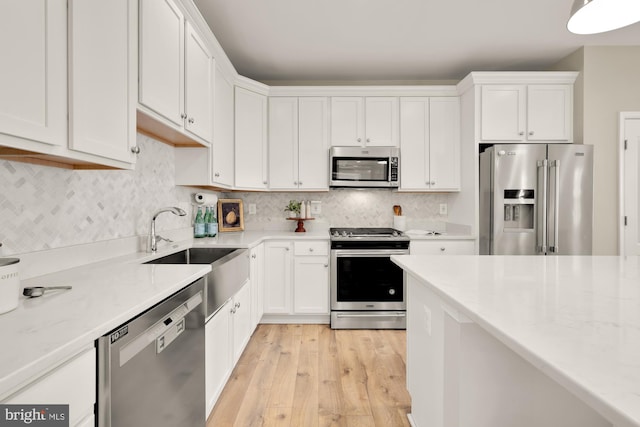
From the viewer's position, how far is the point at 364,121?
3525mm

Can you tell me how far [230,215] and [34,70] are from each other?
259 centimetres

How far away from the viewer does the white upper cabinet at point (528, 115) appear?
322 centimetres

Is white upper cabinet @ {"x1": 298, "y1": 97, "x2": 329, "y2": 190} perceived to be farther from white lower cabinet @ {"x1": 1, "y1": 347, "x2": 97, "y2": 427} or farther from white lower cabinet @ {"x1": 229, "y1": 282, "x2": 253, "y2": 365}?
white lower cabinet @ {"x1": 1, "y1": 347, "x2": 97, "y2": 427}

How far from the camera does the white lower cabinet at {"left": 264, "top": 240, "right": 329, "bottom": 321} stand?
325 centimetres

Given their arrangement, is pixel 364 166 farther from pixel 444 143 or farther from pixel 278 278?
pixel 278 278

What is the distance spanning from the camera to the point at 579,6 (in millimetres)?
1237

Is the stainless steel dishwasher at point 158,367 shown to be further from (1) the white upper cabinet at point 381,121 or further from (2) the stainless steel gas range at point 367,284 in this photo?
(1) the white upper cabinet at point 381,121

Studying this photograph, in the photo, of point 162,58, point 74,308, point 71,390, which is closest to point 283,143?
point 162,58

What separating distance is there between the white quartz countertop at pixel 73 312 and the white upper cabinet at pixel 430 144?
267 cm

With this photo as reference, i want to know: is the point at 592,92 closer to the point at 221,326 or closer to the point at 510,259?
the point at 510,259

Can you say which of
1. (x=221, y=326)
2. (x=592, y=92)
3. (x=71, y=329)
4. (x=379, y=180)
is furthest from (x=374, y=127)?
(x=71, y=329)

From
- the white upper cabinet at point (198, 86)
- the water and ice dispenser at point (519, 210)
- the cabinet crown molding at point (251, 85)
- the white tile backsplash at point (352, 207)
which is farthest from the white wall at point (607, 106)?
the white upper cabinet at point (198, 86)

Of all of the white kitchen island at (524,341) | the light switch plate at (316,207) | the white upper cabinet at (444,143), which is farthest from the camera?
the light switch plate at (316,207)

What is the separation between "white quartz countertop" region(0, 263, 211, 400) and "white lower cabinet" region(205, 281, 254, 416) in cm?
51
